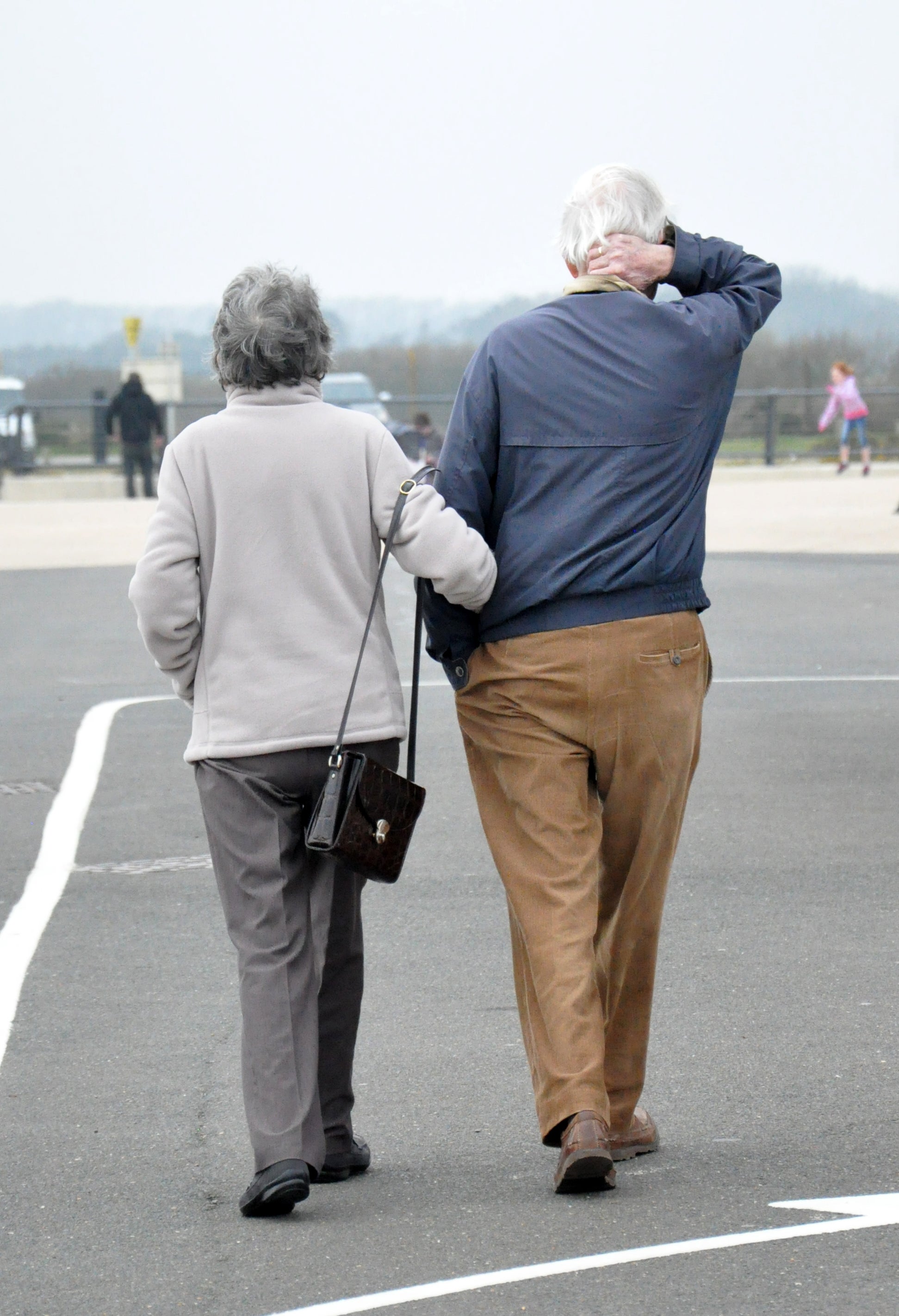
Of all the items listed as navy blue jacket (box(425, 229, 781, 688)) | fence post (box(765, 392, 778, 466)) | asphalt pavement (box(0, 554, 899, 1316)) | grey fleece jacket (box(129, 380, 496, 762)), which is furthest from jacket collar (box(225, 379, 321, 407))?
fence post (box(765, 392, 778, 466))

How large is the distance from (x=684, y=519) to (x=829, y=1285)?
1.42m

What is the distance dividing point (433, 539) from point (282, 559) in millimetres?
291

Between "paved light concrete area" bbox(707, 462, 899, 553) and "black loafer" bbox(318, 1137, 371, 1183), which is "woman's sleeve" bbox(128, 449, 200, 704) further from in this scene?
"paved light concrete area" bbox(707, 462, 899, 553)

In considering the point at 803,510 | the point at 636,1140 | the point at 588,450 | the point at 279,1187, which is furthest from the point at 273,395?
the point at 803,510

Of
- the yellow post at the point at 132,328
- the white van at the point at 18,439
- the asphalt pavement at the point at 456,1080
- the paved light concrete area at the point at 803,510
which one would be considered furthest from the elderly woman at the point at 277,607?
the yellow post at the point at 132,328

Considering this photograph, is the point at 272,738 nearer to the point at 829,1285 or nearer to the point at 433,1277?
the point at 433,1277

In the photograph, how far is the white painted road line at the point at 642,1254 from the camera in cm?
332

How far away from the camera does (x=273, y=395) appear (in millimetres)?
3742

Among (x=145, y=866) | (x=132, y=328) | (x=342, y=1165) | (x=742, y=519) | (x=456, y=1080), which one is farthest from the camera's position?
(x=132, y=328)

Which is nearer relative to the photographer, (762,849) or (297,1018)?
(297,1018)

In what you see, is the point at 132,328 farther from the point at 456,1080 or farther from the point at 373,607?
the point at 373,607

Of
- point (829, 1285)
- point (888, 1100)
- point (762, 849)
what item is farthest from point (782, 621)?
point (829, 1285)

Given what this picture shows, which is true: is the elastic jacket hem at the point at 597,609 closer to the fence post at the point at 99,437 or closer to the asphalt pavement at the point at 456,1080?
the asphalt pavement at the point at 456,1080

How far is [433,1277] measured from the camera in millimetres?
3414
